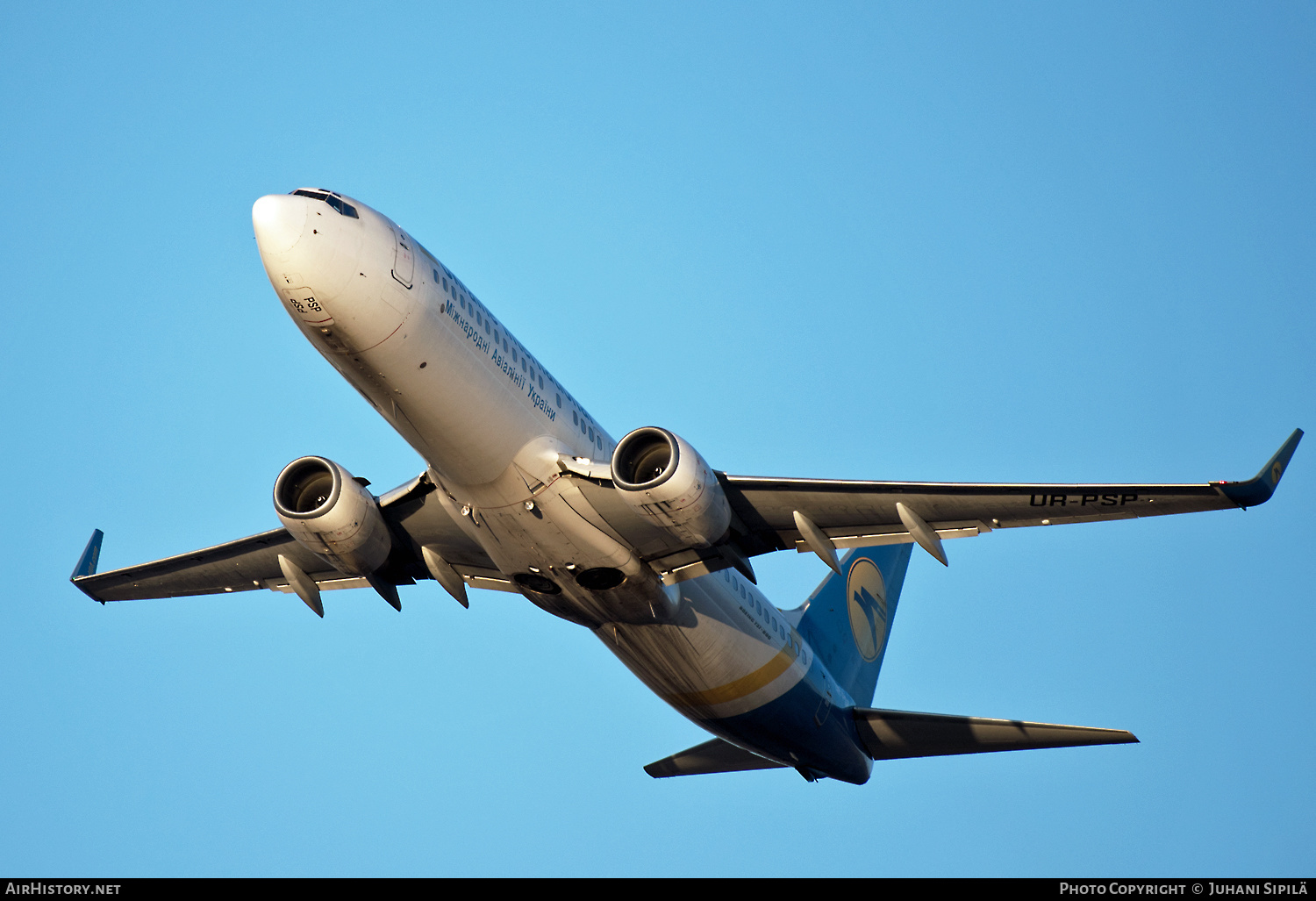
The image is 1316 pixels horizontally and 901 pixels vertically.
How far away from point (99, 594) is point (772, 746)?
1564 centimetres

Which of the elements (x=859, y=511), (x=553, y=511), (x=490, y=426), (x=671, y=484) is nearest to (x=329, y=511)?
(x=490, y=426)

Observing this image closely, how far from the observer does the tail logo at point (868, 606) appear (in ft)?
114

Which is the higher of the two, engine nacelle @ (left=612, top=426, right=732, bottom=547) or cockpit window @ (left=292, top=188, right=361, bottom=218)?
cockpit window @ (left=292, top=188, right=361, bottom=218)

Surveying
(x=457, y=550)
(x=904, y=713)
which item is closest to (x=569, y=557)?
(x=457, y=550)

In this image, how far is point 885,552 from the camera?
37906 millimetres

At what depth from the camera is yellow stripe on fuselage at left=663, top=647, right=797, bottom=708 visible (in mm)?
26703

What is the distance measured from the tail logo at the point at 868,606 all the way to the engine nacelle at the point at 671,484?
13694 millimetres

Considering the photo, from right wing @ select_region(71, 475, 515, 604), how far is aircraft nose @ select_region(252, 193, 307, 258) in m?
5.97

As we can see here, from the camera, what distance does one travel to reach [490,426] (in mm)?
21594

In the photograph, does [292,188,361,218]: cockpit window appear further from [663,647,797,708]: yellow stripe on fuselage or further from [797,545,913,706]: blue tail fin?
[797,545,913,706]: blue tail fin

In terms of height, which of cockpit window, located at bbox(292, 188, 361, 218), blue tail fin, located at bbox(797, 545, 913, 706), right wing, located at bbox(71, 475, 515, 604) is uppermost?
blue tail fin, located at bbox(797, 545, 913, 706)

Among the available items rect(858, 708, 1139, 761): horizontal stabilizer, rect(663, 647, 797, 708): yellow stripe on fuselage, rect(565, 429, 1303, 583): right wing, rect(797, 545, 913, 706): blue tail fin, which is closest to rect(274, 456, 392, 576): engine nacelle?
rect(565, 429, 1303, 583): right wing
